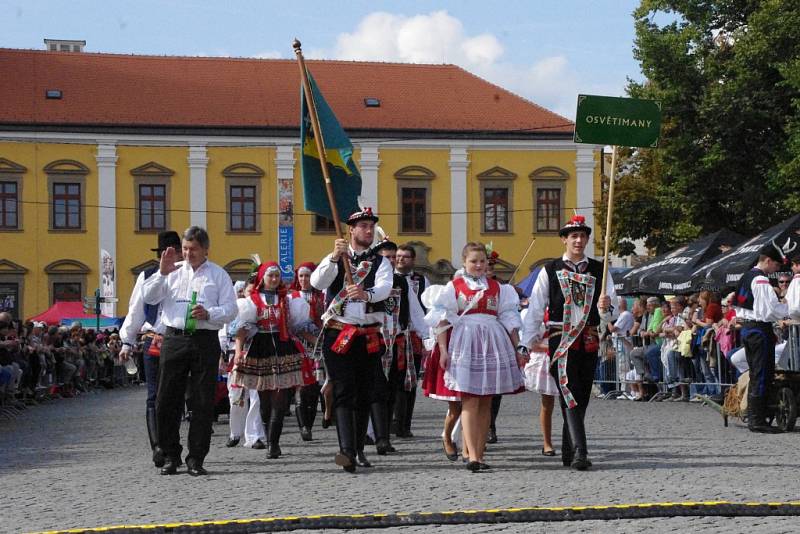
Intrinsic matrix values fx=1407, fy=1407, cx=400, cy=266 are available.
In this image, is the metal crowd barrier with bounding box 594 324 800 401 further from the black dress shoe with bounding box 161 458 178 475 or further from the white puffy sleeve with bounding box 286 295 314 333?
the black dress shoe with bounding box 161 458 178 475

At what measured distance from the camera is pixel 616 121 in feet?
38.8

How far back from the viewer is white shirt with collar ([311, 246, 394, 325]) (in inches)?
405

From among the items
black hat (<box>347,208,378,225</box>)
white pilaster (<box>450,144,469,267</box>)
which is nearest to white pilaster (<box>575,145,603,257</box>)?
white pilaster (<box>450,144,469,267</box>)

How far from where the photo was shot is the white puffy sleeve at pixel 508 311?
10.6 m

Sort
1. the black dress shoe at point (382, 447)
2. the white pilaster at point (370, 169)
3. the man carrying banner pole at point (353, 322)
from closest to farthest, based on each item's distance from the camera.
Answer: the man carrying banner pole at point (353, 322), the black dress shoe at point (382, 447), the white pilaster at point (370, 169)

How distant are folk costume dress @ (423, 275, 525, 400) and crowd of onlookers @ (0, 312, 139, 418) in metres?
11.8

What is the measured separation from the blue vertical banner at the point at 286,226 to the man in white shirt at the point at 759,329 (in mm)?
39715

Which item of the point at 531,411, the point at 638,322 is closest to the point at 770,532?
the point at 531,411

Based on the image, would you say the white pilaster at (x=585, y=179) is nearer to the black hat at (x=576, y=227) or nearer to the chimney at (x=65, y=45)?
the chimney at (x=65, y=45)

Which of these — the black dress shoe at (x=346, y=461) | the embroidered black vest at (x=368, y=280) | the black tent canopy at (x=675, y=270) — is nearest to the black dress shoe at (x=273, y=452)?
the black dress shoe at (x=346, y=461)

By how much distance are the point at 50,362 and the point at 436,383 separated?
17.2 m

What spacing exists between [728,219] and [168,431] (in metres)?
32.4

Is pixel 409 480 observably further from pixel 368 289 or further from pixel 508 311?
pixel 508 311

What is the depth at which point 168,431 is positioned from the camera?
10.6 m
